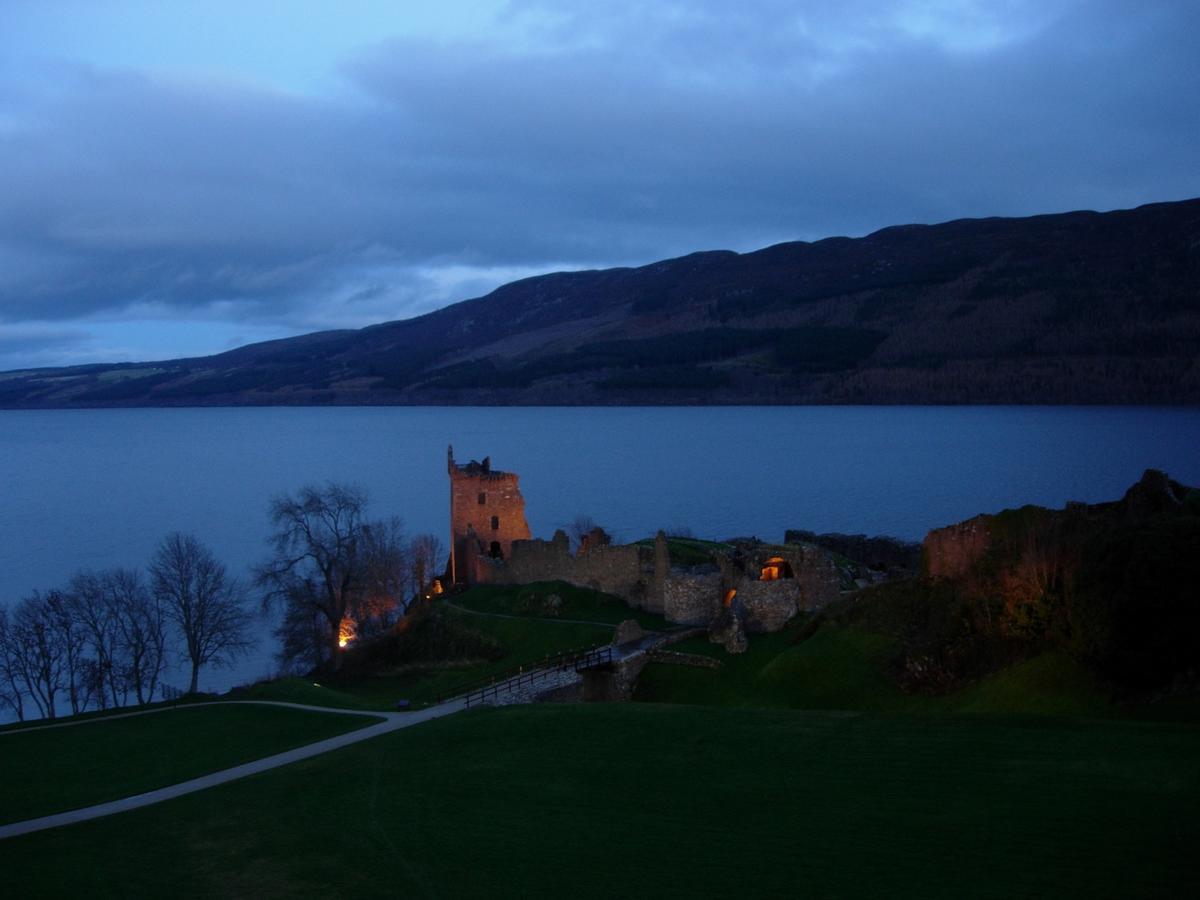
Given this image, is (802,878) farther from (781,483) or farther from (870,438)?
(870,438)

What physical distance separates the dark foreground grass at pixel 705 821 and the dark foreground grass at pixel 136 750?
2.57 metres

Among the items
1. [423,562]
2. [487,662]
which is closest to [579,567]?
[487,662]

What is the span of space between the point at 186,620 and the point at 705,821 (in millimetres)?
36884

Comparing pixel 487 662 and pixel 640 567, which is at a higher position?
pixel 640 567

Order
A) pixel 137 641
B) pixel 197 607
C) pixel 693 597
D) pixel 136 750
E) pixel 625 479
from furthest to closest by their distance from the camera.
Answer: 1. pixel 625 479
2. pixel 197 607
3. pixel 137 641
4. pixel 693 597
5. pixel 136 750

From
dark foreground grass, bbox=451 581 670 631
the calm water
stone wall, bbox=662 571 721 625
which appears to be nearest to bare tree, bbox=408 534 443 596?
the calm water

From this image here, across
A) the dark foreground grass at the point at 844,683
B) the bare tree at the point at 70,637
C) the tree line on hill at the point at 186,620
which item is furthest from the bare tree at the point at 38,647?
the dark foreground grass at the point at 844,683

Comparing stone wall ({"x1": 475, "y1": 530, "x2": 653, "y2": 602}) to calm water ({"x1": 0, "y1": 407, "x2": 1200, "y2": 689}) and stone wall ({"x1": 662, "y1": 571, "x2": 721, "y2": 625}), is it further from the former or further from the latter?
calm water ({"x1": 0, "y1": 407, "x2": 1200, "y2": 689})

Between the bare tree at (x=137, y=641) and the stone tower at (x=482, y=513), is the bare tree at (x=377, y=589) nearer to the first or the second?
the stone tower at (x=482, y=513)

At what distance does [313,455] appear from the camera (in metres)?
164

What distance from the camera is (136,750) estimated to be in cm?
2722

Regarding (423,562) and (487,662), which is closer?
(487,662)

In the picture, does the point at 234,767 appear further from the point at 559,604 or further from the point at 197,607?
the point at 197,607

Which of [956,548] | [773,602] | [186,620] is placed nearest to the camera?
→ [956,548]
